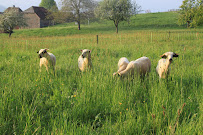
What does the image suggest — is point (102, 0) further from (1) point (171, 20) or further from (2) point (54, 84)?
(2) point (54, 84)

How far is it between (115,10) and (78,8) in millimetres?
12561

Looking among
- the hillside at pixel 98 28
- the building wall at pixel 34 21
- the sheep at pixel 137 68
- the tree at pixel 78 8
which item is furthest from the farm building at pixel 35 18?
the sheep at pixel 137 68

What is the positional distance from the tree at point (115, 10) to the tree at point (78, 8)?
5806 millimetres

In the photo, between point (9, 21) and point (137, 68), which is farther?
point (9, 21)

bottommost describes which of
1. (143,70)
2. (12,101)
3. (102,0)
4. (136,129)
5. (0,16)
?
(136,129)

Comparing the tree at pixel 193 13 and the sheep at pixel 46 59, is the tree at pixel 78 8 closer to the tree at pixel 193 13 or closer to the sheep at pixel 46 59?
the tree at pixel 193 13

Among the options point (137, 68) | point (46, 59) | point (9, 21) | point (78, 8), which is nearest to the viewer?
point (137, 68)

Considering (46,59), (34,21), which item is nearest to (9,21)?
(34,21)

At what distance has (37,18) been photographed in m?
66.8

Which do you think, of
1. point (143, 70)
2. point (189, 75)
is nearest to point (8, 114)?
point (143, 70)

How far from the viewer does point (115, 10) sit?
44344 mm

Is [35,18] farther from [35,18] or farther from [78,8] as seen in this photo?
[78,8]

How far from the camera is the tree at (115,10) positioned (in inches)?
1723

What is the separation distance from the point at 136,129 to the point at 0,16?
45304 millimetres
